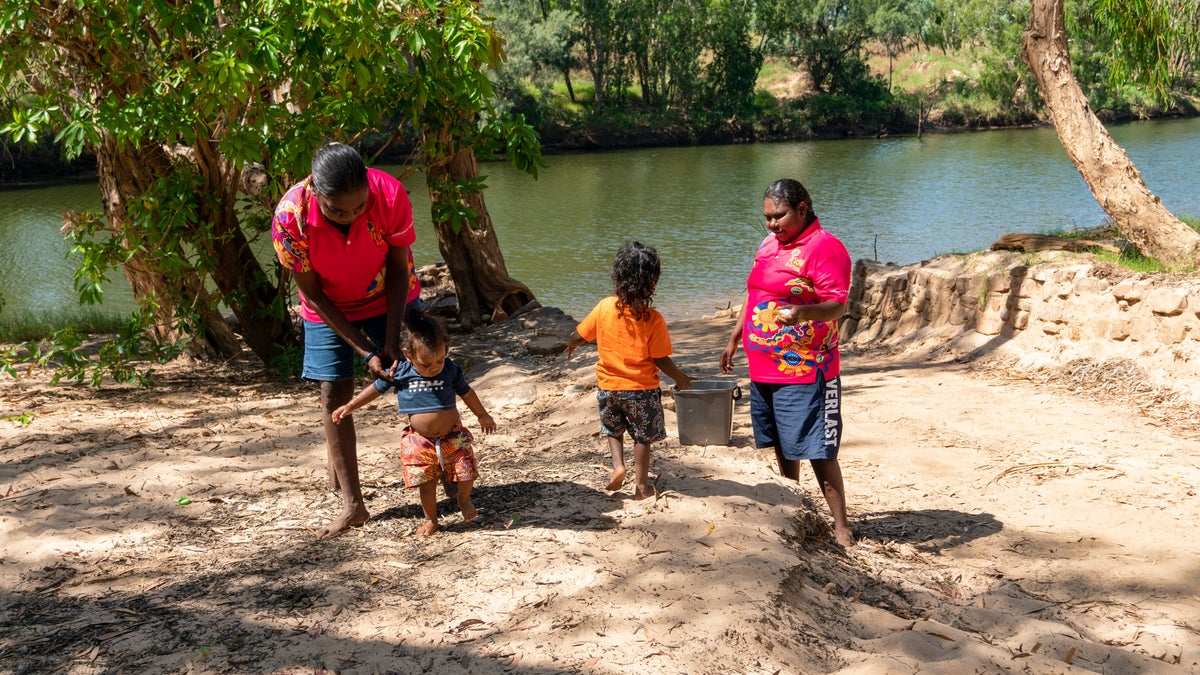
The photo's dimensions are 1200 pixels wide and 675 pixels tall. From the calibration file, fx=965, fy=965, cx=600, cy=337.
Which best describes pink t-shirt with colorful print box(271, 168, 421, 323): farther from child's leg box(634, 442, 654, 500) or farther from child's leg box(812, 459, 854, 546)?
child's leg box(812, 459, 854, 546)

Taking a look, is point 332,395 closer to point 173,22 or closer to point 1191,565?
point 173,22

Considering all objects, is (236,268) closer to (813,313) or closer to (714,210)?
(813,313)

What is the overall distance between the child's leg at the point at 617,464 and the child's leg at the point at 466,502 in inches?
24.5

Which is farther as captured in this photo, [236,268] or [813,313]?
[236,268]

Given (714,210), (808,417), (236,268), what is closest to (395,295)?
(808,417)

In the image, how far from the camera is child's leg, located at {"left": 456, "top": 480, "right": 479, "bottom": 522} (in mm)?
3805

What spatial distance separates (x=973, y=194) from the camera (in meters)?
21.9

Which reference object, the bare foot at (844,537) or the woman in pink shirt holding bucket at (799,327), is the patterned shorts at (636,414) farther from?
the bare foot at (844,537)

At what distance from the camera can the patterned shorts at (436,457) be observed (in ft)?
12.0

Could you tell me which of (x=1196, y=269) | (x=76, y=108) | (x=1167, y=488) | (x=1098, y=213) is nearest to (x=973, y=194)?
(x=1098, y=213)

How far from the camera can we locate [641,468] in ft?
13.3

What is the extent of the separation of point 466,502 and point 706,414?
1.52 meters

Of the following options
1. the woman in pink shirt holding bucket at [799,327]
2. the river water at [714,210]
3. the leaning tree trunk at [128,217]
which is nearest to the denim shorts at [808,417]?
the woman in pink shirt holding bucket at [799,327]

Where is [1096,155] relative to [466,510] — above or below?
above
